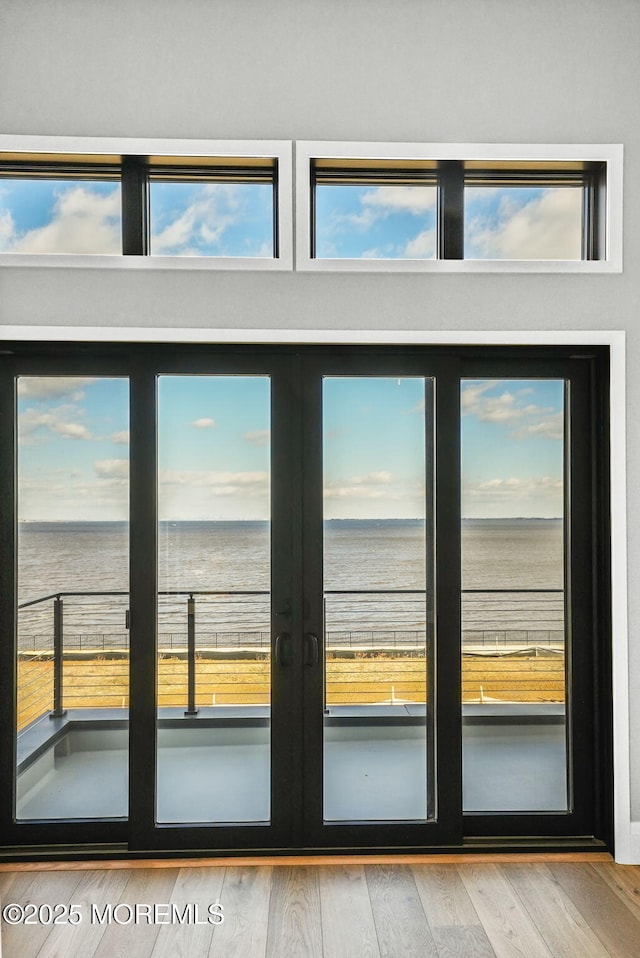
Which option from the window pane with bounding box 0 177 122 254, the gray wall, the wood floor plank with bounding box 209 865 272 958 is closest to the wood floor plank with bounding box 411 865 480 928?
the wood floor plank with bounding box 209 865 272 958

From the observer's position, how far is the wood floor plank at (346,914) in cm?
250

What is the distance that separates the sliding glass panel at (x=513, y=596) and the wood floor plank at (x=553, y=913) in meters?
0.32

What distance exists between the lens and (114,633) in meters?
3.25

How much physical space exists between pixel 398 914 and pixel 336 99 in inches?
135

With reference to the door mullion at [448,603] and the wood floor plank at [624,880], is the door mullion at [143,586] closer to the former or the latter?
the door mullion at [448,603]

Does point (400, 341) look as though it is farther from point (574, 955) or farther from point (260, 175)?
point (574, 955)

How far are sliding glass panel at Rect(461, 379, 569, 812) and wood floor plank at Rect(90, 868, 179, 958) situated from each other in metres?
1.39

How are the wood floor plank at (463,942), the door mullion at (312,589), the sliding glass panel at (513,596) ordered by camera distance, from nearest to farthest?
the wood floor plank at (463,942)
the door mullion at (312,589)
the sliding glass panel at (513,596)

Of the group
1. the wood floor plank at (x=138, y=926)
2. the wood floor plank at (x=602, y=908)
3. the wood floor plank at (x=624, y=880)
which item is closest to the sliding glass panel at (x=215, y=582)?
the wood floor plank at (x=138, y=926)

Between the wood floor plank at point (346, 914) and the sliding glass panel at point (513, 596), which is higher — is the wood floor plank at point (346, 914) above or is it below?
below

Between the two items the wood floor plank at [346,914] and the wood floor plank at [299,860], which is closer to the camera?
the wood floor plank at [346,914]

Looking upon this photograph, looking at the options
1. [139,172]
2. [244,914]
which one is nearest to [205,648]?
[244,914]

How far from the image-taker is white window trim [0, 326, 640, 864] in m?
3.12

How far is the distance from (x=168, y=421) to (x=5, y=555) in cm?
98
